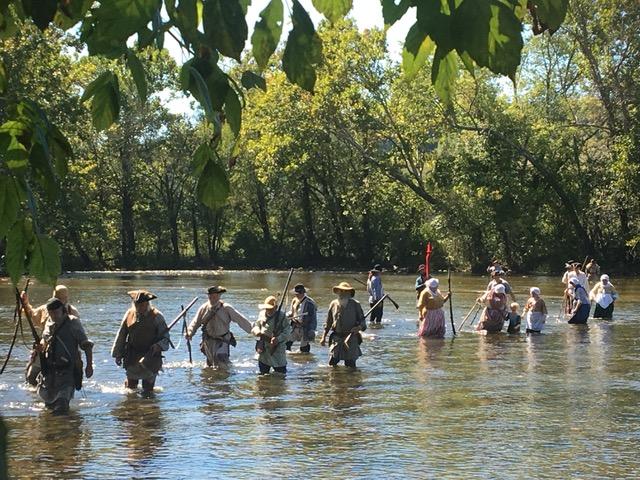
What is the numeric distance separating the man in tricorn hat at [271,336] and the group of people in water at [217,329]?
0.02m

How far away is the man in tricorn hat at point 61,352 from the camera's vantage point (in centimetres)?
1243

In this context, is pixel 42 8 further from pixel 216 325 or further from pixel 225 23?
pixel 216 325

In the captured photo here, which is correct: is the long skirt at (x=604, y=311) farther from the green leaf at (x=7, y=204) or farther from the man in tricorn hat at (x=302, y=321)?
the green leaf at (x=7, y=204)

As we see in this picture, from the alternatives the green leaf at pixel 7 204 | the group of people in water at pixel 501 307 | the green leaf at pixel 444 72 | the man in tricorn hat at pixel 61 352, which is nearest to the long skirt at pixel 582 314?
the group of people in water at pixel 501 307

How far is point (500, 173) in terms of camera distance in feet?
185

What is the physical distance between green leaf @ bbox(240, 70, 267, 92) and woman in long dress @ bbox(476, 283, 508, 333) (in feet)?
70.3

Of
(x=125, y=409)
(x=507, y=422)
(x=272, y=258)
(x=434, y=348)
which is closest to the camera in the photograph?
(x=507, y=422)

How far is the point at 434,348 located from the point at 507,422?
8.68 meters

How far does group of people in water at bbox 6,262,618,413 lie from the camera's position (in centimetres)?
1259

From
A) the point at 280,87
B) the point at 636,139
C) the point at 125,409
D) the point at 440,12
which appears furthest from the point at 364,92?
the point at 440,12

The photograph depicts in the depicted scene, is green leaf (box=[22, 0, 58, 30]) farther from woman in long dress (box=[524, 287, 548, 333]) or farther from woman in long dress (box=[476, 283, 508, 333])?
woman in long dress (box=[476, 283, 508, 333])

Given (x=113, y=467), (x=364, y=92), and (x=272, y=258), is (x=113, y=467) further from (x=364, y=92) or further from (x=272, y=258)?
(x=272, y=258)

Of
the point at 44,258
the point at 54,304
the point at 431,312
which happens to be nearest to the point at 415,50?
the point at 44,258

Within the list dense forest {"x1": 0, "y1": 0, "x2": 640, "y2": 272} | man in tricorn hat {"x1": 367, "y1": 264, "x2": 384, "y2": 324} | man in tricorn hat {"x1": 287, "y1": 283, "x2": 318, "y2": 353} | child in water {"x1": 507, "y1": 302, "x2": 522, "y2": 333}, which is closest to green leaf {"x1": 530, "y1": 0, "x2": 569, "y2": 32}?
man in tricorn hat {"x1": 287, "y1": 283, "x2": 318, "y2": 353}
